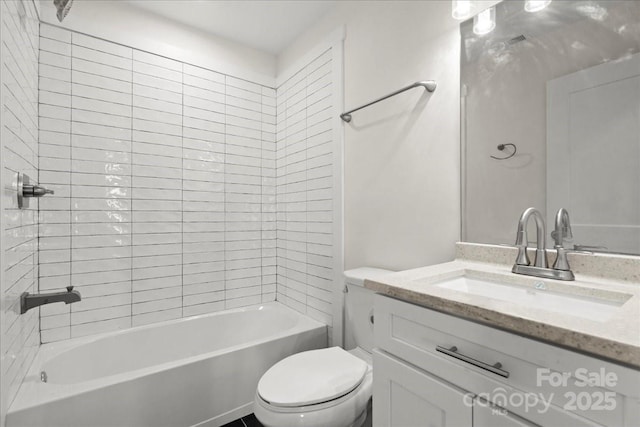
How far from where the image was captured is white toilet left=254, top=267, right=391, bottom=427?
114 centimetres

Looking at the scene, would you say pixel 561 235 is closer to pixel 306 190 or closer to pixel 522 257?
pixel 522 257

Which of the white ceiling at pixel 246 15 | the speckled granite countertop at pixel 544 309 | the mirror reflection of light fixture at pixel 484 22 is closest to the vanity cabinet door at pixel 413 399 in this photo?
the speckled granite countertop at pixel 544 309

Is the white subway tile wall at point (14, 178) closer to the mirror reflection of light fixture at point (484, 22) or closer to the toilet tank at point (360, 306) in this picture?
the toilet tank at point (360, 306)

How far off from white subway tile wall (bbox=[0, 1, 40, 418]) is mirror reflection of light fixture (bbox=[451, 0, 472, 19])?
1.73 metres

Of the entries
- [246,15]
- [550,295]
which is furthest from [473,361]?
[246,15]

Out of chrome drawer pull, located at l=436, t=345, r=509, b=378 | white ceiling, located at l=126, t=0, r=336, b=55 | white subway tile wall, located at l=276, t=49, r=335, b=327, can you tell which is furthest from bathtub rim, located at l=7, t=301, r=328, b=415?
white ceiling, located at l=126, t=0, r=336, b=55

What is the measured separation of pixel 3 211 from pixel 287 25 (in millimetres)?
2031

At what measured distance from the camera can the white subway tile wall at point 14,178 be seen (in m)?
1.16

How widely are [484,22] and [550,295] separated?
1093 mm

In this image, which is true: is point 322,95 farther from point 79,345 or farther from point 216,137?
point 79,345

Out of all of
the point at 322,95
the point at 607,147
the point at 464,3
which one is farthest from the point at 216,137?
the point at 607,147

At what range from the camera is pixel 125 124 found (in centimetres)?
207

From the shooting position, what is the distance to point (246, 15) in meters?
2.16

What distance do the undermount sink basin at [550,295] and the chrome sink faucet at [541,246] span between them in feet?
0.21
